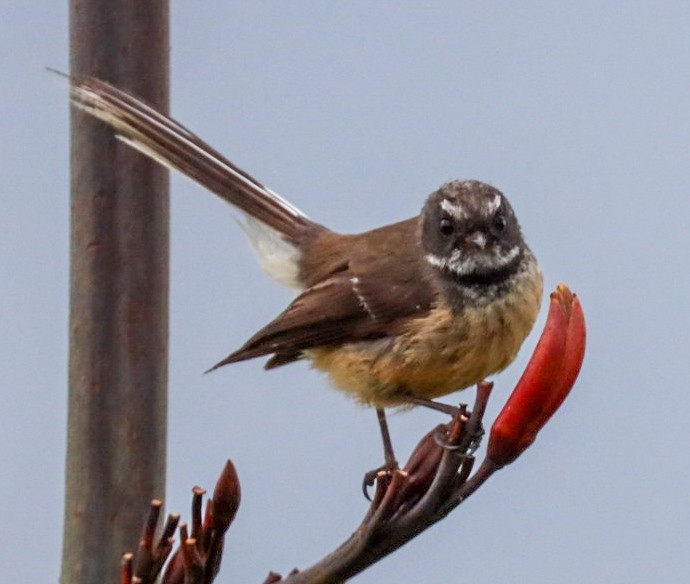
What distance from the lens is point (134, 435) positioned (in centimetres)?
269

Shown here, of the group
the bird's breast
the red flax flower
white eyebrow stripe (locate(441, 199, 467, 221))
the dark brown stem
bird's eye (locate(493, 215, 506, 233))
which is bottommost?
the dark brown stem

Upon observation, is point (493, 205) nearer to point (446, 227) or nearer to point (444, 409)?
point (446, 227)

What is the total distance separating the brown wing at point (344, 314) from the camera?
3.19m

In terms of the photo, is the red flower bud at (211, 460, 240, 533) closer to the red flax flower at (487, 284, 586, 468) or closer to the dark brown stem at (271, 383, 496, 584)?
the dark brown stem at (271, 383, 496, 584)

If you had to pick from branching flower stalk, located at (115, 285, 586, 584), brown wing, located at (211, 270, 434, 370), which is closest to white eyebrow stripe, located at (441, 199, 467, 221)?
brown wing, located at (211, 270, 434, 370)

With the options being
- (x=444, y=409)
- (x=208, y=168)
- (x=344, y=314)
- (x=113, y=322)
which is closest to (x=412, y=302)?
(x=344, y=314)

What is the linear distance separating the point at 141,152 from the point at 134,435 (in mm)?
637

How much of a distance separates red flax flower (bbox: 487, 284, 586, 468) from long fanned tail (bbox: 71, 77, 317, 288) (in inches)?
47.7

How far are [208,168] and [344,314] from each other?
554mm

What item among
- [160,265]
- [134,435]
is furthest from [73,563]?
[160,265]

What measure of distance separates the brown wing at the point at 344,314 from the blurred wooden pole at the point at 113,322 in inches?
17.6

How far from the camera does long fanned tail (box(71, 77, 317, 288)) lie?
2721 mm

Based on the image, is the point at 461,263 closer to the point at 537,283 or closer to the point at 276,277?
the point at 537,283

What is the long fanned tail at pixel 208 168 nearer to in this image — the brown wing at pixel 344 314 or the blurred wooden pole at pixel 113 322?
the blurred wooden pole at pixel 113 322
